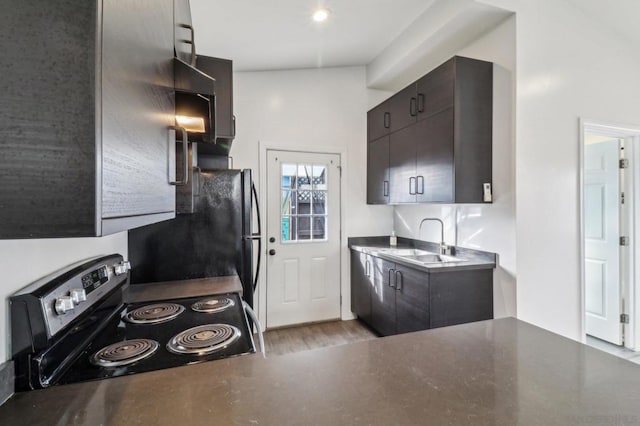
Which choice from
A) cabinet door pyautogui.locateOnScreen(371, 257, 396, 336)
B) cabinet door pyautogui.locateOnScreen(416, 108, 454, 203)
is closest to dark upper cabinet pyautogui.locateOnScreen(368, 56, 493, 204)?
cabinet door pyautogui.locateOnScreen(416, 108, 454, 203)

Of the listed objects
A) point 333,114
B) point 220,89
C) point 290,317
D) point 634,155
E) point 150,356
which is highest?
point 333,114

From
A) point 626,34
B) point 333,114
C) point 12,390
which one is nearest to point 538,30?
point 626,34

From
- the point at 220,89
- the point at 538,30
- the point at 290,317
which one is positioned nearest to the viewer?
the point at 220,89

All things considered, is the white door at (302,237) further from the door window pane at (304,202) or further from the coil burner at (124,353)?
the coil burner at (124,353)

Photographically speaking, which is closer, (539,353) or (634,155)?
(539,353)

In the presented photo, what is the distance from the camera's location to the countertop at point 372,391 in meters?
0.59

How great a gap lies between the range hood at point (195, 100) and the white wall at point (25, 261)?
23.6 inches

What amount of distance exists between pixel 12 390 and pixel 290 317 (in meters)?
2.77

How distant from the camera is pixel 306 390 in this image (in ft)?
2.20

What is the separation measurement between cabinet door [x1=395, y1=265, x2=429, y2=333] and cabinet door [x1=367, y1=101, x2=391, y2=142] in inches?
59.0

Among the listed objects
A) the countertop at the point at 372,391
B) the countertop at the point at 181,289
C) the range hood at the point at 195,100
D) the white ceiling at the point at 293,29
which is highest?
the white ceiling at the point at 293,29

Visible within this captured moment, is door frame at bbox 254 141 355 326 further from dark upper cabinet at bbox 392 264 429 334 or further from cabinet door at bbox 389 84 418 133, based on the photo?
dark upper cabinet at bbox 392 264 429 334

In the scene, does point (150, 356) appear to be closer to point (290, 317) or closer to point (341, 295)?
point (290, 317)

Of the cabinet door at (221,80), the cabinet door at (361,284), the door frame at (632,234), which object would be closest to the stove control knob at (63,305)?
the cabinet door at (221,80)
